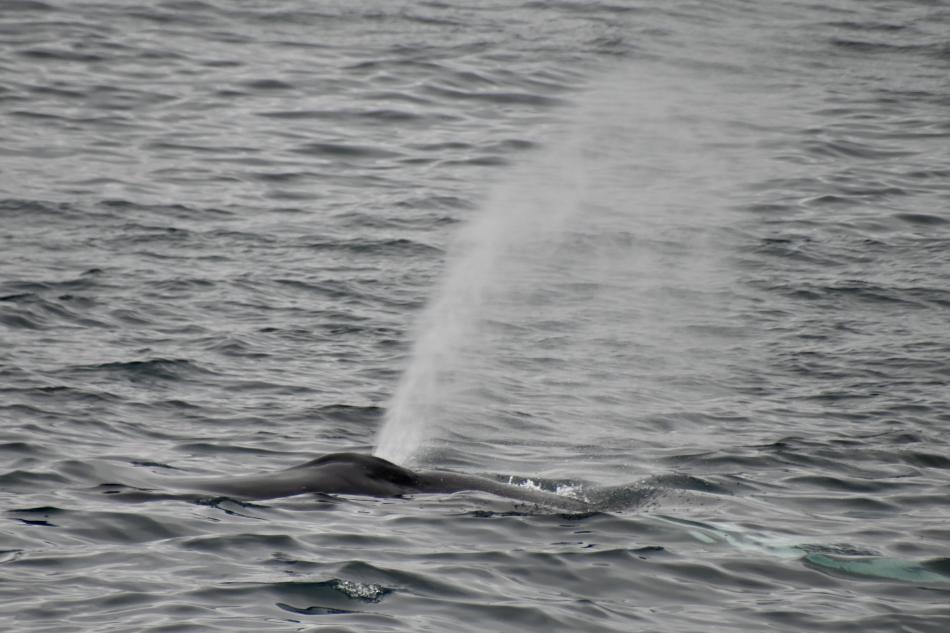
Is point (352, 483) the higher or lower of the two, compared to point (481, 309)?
higher

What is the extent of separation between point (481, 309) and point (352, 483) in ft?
32.1

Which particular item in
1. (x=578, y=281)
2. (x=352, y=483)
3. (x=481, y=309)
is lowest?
(x=481, y=309)

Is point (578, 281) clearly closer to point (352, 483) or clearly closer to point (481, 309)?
point (481, 309)

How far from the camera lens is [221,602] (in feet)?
32.8

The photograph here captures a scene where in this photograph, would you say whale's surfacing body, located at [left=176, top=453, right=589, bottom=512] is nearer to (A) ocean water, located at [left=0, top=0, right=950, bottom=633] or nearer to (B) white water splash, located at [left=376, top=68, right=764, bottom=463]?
(A) ocean water, located at [left=0, top=0, right=950, bottom=633]

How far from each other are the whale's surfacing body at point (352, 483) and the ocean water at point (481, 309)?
0.20 m

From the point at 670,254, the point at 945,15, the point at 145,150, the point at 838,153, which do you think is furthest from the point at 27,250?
the point at 945,15

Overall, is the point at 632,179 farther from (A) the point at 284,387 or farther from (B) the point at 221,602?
(B) the point at 221,602

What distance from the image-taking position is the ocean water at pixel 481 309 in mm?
11039

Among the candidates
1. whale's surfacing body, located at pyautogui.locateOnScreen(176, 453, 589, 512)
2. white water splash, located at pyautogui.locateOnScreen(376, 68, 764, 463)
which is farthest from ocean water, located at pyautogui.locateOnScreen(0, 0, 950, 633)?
whale's surfacing body, located at pyautogui.locateOnScreen(176, 453, 589, 512)

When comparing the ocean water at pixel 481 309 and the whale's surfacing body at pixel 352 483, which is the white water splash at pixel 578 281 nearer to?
the ocean water at pixel 481 309

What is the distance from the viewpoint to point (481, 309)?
868 inches

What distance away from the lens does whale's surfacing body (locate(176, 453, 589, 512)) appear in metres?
12.4

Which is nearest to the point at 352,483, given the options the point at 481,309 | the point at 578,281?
the point at 481,309
